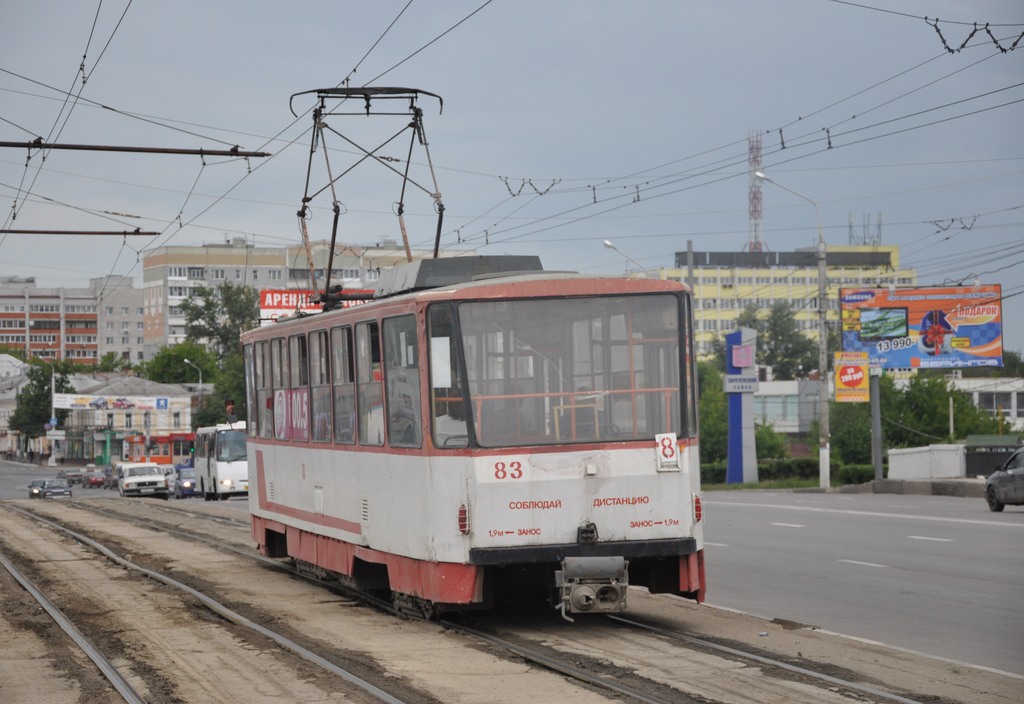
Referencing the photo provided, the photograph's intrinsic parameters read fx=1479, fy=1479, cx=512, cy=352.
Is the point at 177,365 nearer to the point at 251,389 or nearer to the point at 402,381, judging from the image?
the point at 251,389

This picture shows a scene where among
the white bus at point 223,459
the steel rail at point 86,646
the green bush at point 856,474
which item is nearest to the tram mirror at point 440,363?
the steel rail at point 86,646

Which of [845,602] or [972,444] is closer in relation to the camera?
[845,602]

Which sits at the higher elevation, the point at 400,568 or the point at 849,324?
the point at 849,324

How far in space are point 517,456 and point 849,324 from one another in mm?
42259

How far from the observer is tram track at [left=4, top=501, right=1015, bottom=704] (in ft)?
29.6

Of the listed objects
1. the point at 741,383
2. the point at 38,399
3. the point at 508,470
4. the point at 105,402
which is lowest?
the point at 508,470

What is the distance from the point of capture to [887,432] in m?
78.2

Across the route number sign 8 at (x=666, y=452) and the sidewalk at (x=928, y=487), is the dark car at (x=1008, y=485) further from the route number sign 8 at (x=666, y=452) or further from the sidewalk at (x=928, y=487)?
the route number sign 8 at (x=666, y=452)

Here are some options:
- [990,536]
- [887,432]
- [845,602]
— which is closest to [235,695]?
[845,602]

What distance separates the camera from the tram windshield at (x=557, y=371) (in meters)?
11.8

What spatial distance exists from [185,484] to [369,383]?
44.9 metres

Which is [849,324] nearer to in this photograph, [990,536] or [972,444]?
[972,444]

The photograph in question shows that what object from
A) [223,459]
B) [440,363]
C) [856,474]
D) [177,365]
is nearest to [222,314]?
[177,365]

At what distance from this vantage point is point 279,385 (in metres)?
16.5
